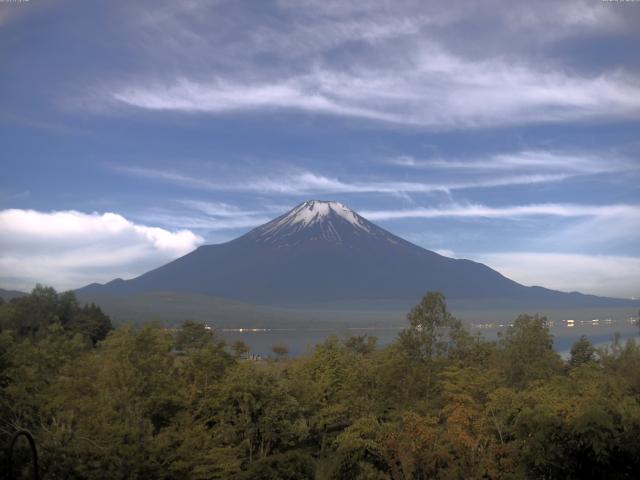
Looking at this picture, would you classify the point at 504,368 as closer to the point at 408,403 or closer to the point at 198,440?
the point at 408,403

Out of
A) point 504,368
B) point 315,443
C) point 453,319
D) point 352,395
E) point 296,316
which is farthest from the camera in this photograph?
point 296,316

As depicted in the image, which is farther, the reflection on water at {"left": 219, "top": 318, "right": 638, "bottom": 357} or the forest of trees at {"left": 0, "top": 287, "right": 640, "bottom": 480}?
the reflection on water at {"left": 219, "top": 318, "right": 638, "bottom": 357}

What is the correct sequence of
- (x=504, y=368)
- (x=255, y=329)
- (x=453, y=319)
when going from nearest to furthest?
1. (x=453, y=319)
2. (x=504, y=368)
3. (x=255, y=329)

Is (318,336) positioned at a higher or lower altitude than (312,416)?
lower

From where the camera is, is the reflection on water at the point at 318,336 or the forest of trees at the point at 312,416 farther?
the reflection on water at the point at 318,336

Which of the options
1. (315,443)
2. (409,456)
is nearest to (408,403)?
(315,443)

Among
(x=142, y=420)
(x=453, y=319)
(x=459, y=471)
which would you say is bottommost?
(x=459, y=471)

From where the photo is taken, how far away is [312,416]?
24.2 m

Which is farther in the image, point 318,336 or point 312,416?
point 318,336

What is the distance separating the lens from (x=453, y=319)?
3041cm

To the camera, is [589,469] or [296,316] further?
[296,316]

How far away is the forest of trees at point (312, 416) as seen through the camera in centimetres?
1802

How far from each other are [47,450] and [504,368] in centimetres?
2204

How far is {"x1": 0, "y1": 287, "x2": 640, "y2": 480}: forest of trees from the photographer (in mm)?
18016
